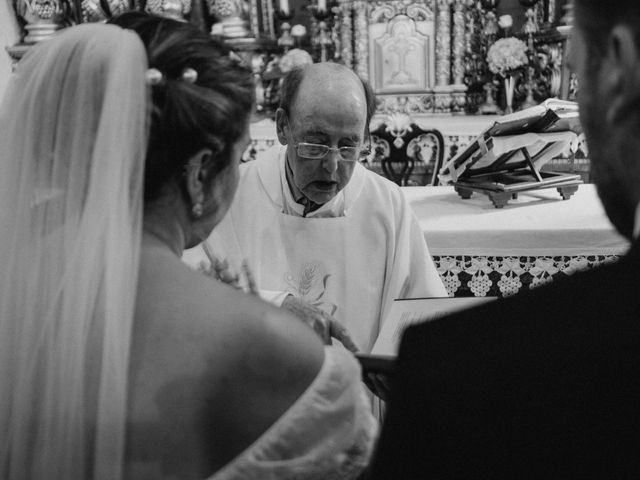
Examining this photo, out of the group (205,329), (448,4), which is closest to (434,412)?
(205,329)

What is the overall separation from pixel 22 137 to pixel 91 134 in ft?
0.49

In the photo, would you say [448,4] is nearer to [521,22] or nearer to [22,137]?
[521,22]

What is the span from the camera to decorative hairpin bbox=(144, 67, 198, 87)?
4.46ft

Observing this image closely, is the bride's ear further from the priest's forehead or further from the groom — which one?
the priest's forehead

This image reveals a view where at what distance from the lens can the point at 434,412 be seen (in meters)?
0.80

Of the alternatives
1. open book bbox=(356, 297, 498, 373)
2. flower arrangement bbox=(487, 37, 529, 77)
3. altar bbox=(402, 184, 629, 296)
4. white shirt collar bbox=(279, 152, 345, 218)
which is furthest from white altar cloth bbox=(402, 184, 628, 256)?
flower arrangement bbox=(487, 37, 529, 77)

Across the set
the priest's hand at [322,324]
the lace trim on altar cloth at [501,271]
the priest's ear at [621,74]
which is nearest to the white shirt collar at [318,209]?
the lace trim on altar cloth at [501,271]

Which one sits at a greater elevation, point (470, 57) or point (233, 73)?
point (233, 73)

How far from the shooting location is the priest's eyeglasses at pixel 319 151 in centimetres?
290

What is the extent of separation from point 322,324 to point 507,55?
17.7 feet

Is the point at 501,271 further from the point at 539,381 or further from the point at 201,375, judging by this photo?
the point at 539,381

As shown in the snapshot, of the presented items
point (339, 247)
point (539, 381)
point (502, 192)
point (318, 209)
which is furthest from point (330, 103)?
point (539, 381)

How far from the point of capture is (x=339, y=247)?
10.2 ft

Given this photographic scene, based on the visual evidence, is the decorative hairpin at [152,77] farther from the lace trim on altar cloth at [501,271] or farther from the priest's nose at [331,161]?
the lace trim on altar cloth at [501,271]
